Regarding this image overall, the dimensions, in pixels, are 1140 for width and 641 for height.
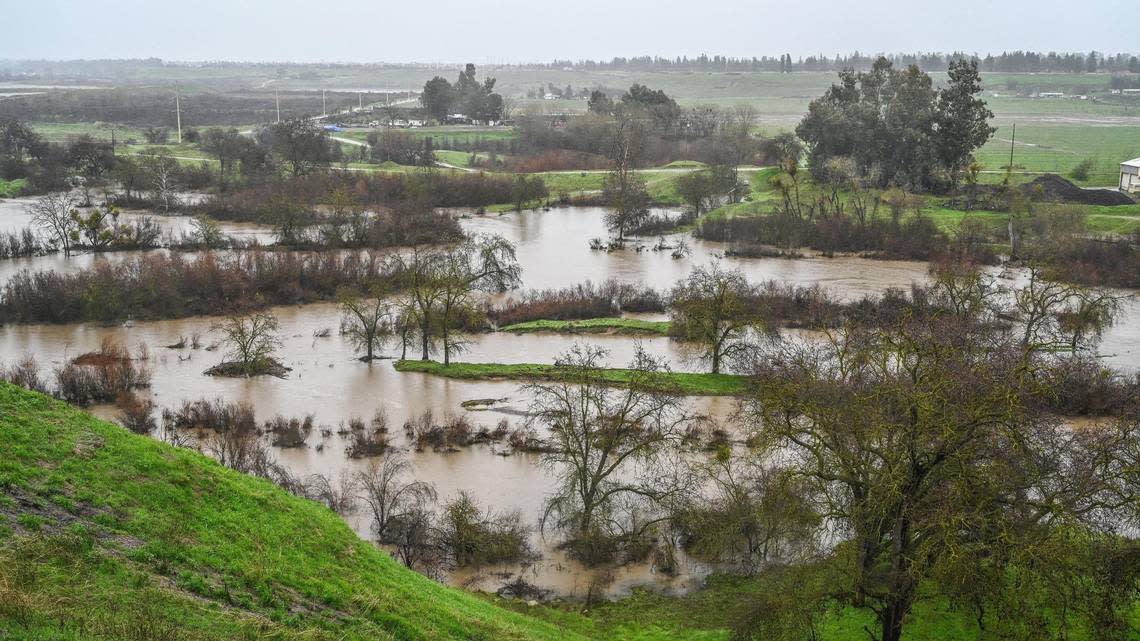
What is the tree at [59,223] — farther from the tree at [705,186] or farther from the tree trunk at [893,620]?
the tree trunk at [893,620]

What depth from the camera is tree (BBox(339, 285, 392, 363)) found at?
104ft

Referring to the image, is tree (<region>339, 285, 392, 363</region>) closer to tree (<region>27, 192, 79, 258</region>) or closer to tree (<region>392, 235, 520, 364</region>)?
tree (<region>392, 235, 520, 364</region>)

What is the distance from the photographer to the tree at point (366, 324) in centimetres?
3177

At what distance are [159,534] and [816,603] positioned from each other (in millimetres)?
8705

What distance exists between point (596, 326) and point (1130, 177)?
35810 mm

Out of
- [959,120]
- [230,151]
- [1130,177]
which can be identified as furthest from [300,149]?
[1130,177]

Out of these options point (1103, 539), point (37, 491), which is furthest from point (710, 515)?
point (37, 491)

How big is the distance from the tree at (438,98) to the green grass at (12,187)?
44.1 metres

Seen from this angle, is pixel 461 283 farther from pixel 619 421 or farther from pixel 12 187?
pixel 12 187

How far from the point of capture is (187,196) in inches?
2451

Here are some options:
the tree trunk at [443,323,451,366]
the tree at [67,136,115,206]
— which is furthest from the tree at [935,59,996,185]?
the tree at [67,136,115,206]

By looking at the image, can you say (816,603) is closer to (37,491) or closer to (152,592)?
(152,592)

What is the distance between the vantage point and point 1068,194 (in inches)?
2110

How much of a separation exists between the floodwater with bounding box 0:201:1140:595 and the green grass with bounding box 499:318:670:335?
0.61 metres
